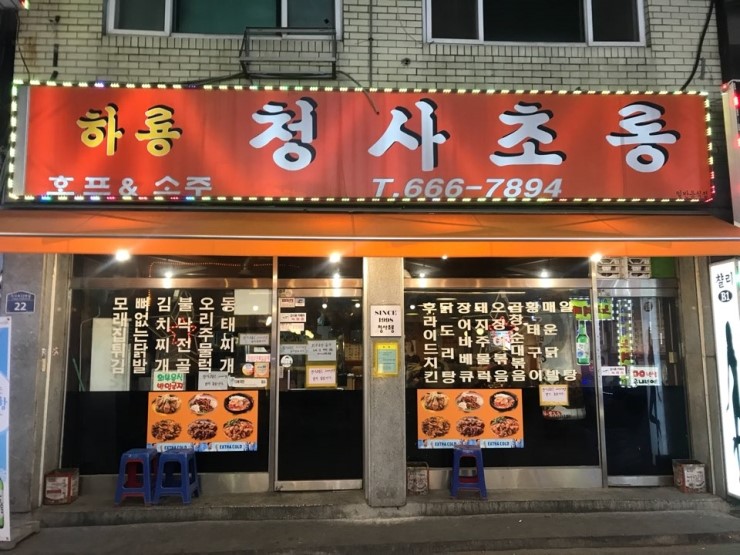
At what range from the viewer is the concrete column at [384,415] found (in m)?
6.15

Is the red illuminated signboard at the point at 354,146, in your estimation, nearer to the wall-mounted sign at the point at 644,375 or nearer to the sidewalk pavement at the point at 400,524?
the wall-mounted sign at the point at 644,375

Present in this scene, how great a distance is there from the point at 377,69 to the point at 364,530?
5302 millimetres

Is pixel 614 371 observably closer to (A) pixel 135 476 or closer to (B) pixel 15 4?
(A) pixel 135 476

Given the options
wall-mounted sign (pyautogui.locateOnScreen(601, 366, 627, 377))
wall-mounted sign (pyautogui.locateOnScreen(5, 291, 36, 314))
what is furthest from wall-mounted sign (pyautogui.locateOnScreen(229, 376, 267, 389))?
wall-mounted sign (pyautogui.locateOnScreen(601, 366, 627, 377))

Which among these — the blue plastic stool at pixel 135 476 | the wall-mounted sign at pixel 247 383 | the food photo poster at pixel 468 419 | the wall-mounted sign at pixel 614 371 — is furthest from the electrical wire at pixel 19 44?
the wall-mounted sign at pixel 614 371

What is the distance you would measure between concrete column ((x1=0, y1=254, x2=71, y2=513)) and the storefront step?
424 mm

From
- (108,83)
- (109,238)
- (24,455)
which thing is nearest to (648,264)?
(109,238)

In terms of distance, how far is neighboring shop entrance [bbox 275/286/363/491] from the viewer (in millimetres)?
6598

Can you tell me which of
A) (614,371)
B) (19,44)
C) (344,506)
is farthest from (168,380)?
(614,371)

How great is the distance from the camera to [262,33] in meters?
6.72

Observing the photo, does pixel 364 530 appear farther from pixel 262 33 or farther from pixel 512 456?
pixel 262 33

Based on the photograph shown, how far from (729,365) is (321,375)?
4784 millimetres

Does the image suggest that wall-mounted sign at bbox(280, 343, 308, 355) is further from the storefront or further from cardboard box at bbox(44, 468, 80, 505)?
cardboard box at bbox(44, 468, 80, 505)

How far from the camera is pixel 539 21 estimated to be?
7219 millimetres
